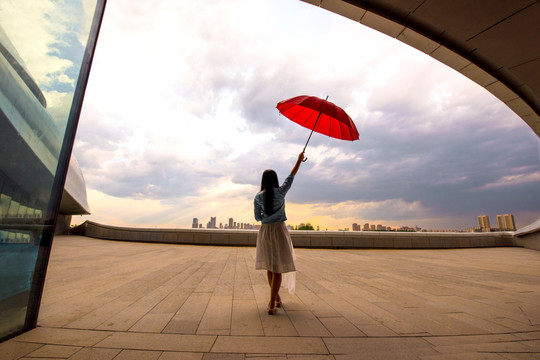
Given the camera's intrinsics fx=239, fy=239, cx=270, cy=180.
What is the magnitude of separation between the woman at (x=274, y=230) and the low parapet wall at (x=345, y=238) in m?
9.93

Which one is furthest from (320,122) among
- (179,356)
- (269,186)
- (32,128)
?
(32,128)

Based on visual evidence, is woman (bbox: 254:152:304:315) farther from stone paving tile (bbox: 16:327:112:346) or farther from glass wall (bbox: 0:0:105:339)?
glass wall (bbox: 0:0:105:339)

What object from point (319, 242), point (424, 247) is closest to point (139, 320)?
point (319, 242)

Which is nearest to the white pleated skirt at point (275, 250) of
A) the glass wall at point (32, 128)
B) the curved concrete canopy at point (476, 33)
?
the glass wall at point (32, 128)

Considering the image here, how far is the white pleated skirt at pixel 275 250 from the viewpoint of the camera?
3105mm

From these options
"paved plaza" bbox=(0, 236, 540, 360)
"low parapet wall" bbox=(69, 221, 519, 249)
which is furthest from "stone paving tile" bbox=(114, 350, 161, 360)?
"low parapet wall" bbox=(69, 221, 519, 249)

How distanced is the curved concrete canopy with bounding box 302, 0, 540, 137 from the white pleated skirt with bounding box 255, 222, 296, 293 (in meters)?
3.13

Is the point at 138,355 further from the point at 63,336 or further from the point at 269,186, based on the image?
the point at 269,186

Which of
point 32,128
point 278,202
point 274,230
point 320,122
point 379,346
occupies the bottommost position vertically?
point 379,346

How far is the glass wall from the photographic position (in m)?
2.22

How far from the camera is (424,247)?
13.6 m

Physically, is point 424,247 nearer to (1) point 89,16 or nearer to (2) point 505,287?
→ (2) point 505,287

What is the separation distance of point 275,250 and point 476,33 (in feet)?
12.4

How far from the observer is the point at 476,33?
303cm
